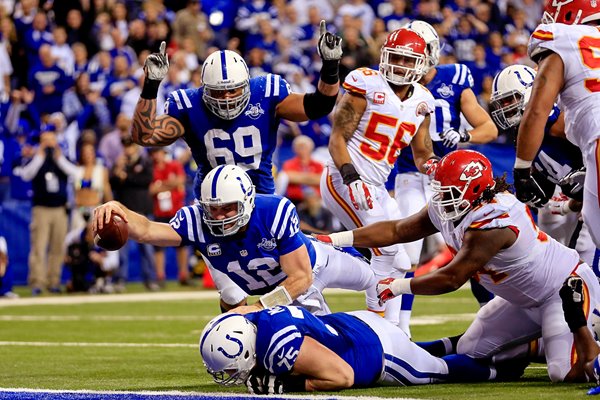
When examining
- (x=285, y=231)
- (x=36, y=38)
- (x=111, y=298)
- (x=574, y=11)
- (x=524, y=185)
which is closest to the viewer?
(x=524, y=185)

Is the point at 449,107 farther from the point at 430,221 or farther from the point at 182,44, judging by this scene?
the point at 182,44

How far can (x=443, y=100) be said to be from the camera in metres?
9.23

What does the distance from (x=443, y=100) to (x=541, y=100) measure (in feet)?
11.3

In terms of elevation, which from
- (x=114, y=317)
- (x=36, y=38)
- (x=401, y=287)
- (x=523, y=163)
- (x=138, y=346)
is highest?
(x=36, y=38)

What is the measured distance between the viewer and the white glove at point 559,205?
7.95 metres

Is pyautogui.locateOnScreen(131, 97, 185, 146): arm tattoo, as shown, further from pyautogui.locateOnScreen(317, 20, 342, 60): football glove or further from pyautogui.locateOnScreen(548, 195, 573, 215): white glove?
pyautogui.locateOnScreen(548, 195, 573, 215): white glove

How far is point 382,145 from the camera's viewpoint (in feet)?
28.0

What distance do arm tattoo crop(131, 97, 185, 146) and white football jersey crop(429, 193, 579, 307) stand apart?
6.87 feet

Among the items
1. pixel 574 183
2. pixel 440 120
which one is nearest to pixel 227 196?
pixel 574 183

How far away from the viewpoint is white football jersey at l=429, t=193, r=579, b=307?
605 cm

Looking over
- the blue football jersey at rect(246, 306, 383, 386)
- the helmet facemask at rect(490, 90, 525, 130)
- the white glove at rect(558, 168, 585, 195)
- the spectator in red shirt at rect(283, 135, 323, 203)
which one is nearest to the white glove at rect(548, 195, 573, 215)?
the white glove at rect(558, 168, 585, 195)

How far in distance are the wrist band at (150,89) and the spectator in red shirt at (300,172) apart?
25.7 feet

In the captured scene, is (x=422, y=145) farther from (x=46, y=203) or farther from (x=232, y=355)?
(x=46, y=203)

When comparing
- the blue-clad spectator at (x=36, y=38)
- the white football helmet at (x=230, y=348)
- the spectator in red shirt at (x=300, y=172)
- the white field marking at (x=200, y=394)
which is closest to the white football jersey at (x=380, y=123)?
the white football helmet at (x=230, y=348)
